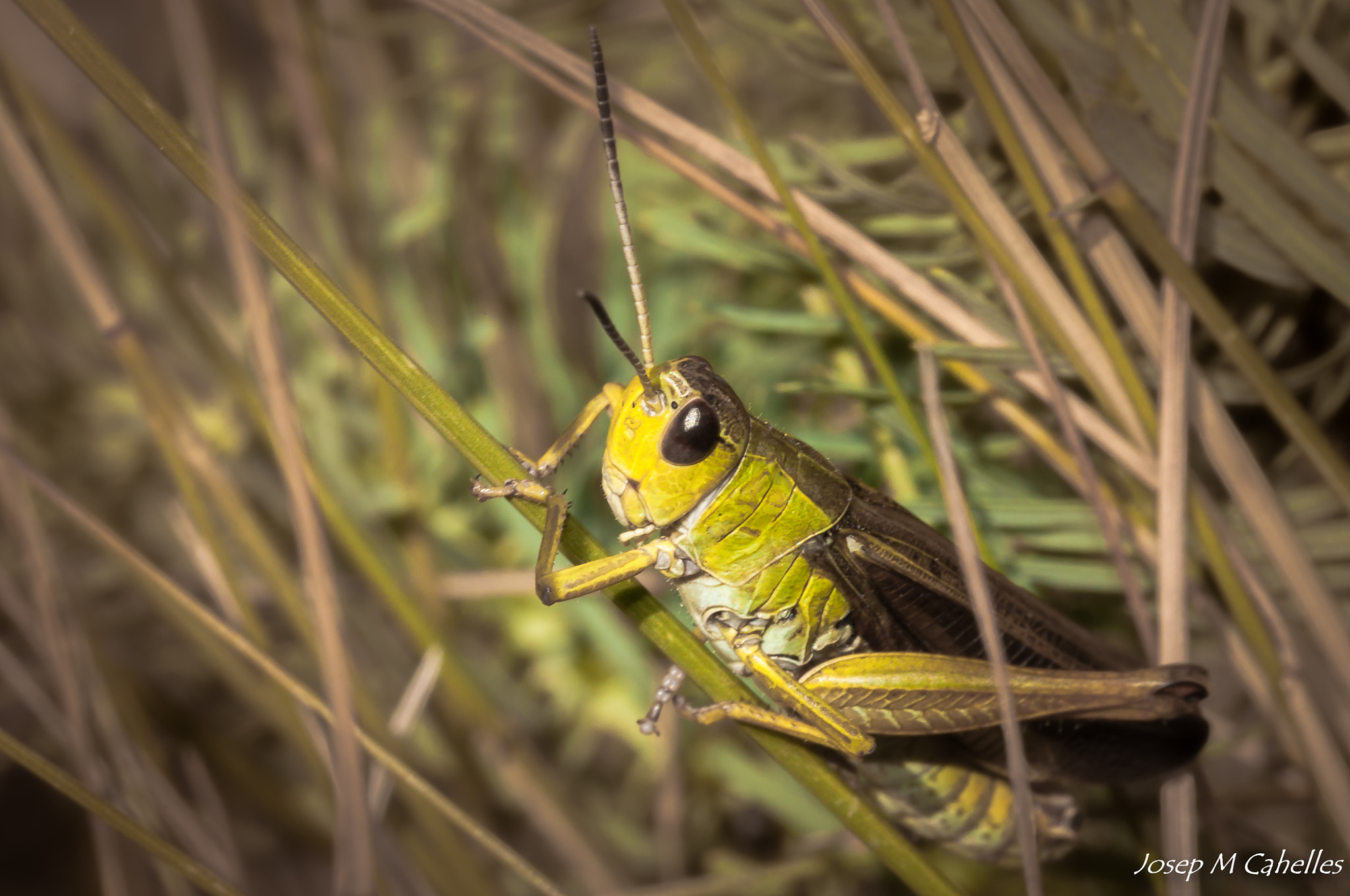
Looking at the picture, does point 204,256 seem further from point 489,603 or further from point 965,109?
point 965,109

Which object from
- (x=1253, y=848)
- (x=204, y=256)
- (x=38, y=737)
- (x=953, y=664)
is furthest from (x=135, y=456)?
(x=1253, y=848)

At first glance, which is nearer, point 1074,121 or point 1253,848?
point 1074,121

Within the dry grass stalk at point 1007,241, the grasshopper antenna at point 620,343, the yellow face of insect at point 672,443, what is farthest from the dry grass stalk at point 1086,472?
the grasshopper antenna at point 620,343

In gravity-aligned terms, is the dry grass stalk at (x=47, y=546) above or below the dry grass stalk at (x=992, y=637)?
above

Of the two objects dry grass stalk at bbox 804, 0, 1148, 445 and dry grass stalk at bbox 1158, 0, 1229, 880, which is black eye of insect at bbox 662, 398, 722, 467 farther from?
dry grass stalk at bbox 1158, 0, 1229, 880

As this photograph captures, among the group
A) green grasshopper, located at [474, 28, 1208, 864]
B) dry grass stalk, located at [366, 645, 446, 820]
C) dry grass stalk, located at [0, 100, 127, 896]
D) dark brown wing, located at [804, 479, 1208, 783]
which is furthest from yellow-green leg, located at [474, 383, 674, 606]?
dry grass stalk, located at [0, 100, 127, 896]

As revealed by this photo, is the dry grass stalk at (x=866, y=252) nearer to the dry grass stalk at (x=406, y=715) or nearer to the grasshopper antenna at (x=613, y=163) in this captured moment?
the grasshopper antenna at (x=613, y=163)

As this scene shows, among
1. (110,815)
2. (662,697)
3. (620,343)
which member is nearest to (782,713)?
(662,697)
